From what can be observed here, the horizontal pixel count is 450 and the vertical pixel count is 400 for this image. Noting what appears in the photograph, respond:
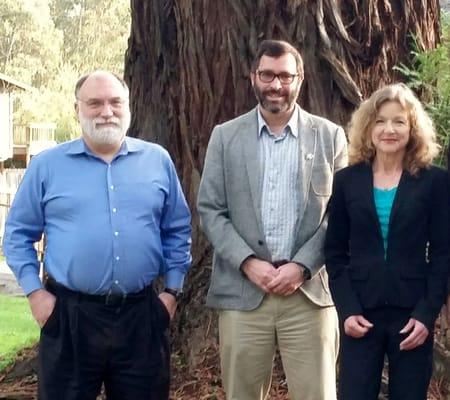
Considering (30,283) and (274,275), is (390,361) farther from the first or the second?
(30,283)

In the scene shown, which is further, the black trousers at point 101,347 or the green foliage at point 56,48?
the green foliage at point 56,48

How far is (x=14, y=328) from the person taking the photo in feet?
39.9

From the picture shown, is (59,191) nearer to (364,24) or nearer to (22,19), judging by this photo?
(364,24)

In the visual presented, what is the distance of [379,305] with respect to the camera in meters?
4.94

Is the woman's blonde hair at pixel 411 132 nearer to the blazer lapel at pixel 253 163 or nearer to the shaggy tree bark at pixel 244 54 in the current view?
the blazer lapel at pixel 253 163

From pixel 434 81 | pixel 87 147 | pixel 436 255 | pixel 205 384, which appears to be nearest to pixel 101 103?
pixel 87 147

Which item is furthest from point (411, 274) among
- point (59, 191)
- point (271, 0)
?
point (271, 0)

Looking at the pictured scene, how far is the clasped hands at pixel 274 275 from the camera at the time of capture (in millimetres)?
5230

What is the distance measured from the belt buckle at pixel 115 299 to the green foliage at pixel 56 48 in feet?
125

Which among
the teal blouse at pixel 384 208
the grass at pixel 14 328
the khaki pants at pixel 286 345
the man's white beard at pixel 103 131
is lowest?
the grass at pixel 14 328

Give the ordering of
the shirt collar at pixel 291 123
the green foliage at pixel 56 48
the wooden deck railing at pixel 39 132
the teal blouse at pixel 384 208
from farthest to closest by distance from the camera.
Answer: the green foliage at pixel 56 48
the wooden deck railing at pixel 39 132
the shirt collar at pixel 291 123
the teal blouse at pixel 384 208

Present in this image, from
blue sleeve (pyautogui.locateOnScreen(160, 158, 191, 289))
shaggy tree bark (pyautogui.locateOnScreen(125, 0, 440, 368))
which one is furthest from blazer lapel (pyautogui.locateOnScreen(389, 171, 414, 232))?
shaggy tree bark (pyautogui.locateOnScreen(125, 0, 440, 368))

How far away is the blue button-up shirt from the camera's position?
5.17 m

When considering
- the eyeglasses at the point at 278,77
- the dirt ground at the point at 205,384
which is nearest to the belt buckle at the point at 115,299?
the eyeglasses at the point at 278,77
